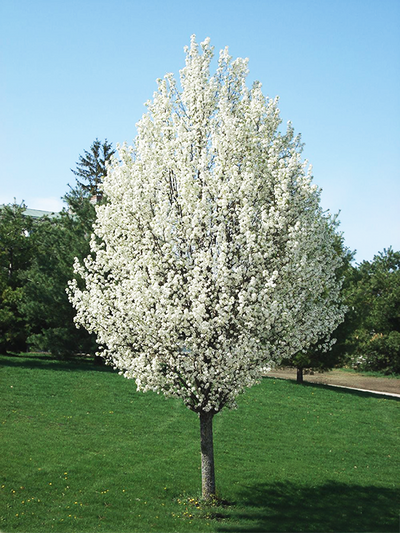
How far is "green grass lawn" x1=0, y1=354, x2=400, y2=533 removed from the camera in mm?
13633

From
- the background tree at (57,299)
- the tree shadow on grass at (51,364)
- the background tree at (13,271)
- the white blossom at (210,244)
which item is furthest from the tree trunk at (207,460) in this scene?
the background tree at (13,271)

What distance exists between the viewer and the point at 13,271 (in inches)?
1534

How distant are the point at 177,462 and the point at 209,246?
9219 mm

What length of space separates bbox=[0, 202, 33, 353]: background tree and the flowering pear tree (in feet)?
76.1

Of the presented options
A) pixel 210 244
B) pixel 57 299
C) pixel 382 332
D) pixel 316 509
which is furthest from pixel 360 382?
pixel 210 244

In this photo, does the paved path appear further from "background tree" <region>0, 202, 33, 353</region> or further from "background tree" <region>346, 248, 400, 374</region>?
"background tree" <region>0, 202, 33, 353</region>

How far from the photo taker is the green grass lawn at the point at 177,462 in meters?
13.6

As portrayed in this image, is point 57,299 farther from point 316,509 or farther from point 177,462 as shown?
point 316,509

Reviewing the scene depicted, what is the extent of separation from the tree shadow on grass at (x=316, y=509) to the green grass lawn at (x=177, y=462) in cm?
6

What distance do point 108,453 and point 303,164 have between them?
12568 mm

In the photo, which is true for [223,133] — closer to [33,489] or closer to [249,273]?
[249,273]

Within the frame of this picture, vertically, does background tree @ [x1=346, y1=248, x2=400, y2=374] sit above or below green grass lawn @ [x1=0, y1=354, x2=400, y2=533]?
above

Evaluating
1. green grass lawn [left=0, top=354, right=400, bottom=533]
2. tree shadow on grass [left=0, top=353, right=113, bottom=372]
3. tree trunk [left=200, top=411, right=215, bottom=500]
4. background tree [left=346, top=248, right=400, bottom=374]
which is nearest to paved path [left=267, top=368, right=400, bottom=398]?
background tree [left=346, top=248, right=400, bottom=374]

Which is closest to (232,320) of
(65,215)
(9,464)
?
(9,464)
